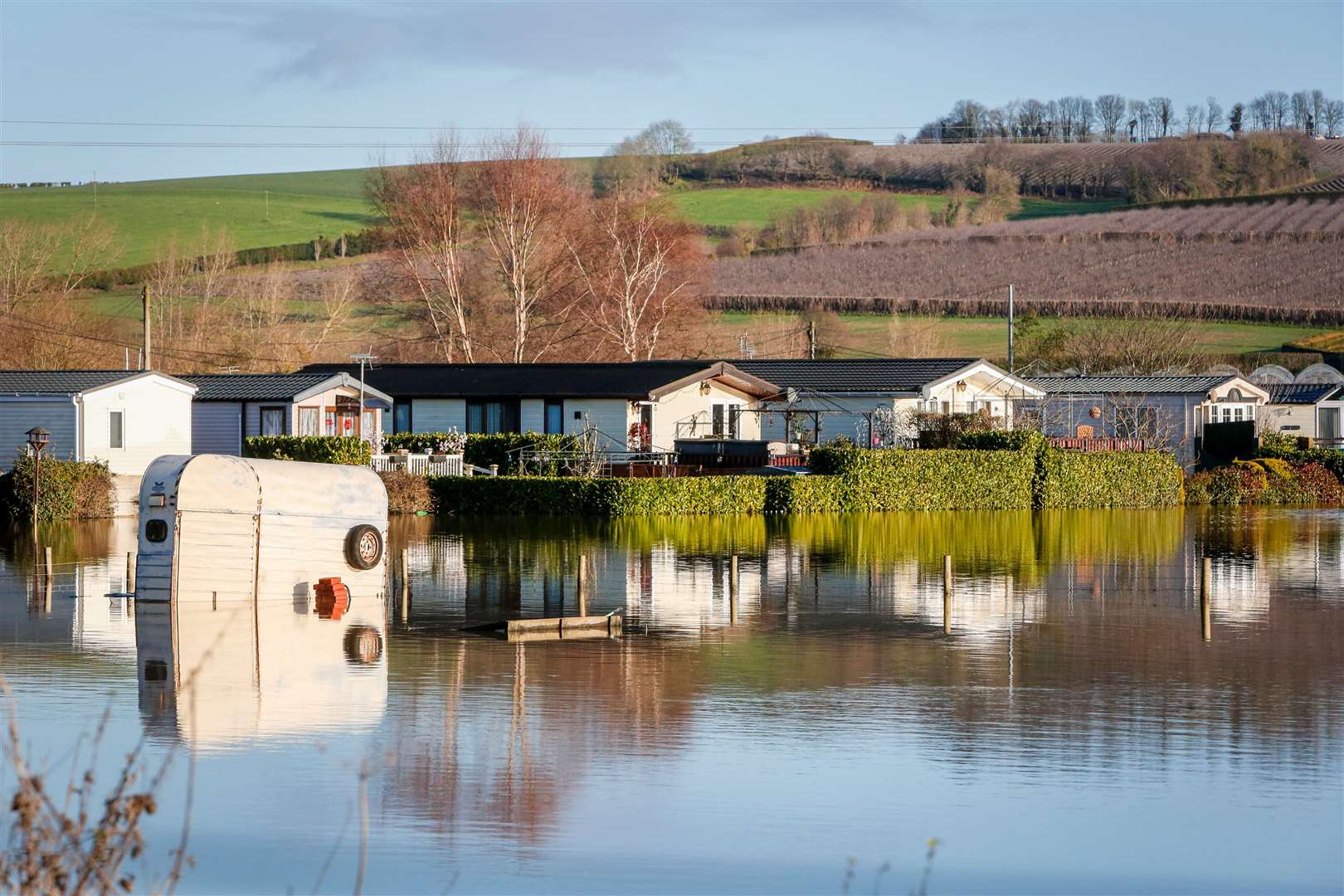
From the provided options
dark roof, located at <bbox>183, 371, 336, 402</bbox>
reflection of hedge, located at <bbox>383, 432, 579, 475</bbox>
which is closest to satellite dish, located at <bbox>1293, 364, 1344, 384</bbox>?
reflection of hedge, located at <bbox>383, 432, 579, 475</bbox>

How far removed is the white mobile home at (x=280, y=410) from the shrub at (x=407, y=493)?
11.3 meters

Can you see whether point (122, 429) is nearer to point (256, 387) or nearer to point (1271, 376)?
point (256, 387)

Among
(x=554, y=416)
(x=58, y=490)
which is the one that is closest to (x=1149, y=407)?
(x=554, y=416)

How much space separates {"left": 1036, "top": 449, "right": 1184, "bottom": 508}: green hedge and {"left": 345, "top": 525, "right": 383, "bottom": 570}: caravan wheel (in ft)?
93.3

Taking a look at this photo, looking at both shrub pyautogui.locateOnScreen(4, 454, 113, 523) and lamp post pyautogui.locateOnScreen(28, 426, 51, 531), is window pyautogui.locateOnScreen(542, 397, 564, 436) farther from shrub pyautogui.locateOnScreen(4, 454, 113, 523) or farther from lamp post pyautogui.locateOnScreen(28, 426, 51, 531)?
lamp post pyautogui.locateOnScreen(28, 426, 51, 531)

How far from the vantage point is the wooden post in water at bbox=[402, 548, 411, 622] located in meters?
23.7

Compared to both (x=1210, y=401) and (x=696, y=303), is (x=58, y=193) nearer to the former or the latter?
(x=696, y=303)

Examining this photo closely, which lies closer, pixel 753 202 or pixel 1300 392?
pixel 1300 392

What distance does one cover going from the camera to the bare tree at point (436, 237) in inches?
2844

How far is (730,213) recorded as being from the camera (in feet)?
415

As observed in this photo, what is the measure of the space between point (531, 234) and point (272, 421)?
64.5 ft

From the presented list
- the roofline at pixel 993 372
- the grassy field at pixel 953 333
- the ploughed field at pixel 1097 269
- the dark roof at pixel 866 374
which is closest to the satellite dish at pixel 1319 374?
the grassy field at pixel 953 333

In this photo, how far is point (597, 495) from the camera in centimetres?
4141

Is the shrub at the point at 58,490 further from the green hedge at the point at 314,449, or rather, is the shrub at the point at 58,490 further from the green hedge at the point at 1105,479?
the green hedge at the point at 1105,479
